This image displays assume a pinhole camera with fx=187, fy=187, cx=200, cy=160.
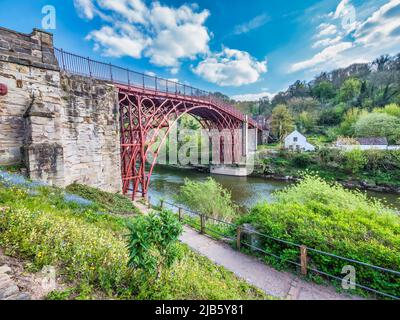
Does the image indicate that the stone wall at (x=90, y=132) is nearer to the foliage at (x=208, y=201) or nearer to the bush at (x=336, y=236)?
the foliage at (x=208, y=201)

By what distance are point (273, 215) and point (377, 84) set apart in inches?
2014

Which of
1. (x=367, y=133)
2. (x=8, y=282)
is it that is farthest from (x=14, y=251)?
(x=367, y=133)

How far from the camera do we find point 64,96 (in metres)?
7.42

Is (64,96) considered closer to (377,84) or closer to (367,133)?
(367,133)

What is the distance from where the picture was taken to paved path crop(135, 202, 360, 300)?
344 cm

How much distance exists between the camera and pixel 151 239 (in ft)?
8.48

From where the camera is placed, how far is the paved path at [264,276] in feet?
11.3

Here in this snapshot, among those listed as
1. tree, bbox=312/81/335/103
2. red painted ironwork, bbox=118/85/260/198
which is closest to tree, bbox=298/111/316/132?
tree, bbox=312/81/335/103

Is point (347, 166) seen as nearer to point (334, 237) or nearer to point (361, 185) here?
point (361, 185)

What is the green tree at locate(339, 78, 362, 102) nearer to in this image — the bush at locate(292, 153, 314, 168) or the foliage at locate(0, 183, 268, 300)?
the bush at locate(292, 153, 314, 168)

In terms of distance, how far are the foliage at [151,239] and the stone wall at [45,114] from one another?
5757 mm

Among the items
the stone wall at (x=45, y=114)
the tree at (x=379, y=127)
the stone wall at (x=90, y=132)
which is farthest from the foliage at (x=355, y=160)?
the stone wall at (x=45, y=114)

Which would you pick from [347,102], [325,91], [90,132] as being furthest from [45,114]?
[325,91]

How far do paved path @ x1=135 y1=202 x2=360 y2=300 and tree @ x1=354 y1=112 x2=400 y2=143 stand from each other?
29631mm
